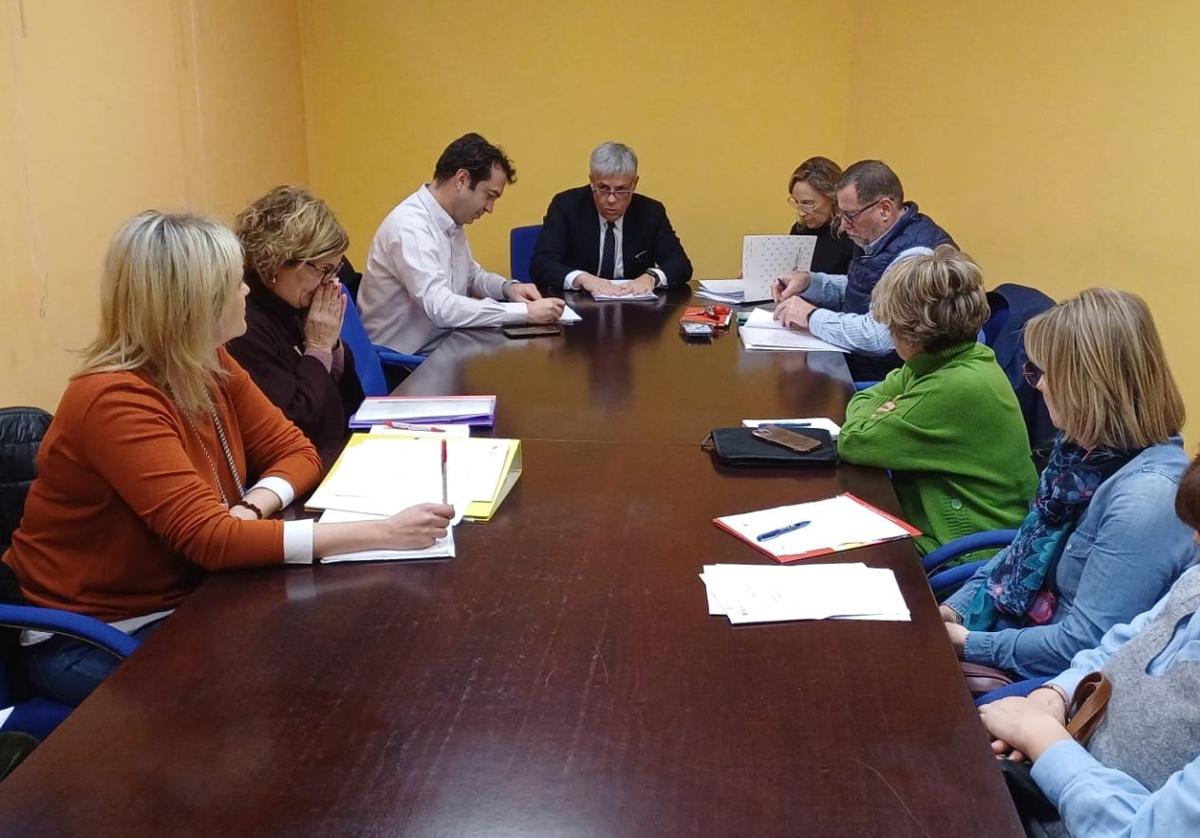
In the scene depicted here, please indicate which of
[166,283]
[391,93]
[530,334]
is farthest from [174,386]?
[391,93]

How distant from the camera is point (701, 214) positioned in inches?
213

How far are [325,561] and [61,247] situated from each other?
7.58 feet

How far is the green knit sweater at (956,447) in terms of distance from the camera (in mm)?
2150

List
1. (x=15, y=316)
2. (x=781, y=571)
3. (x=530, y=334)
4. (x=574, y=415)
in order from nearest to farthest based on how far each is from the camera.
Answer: (x=781, y=571) < (x=574, y=415) < (x=15, y=316) < (x=530, y=334)

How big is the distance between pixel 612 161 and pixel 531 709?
3255mm

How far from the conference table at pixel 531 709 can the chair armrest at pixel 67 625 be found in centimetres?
19

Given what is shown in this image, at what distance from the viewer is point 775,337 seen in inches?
133

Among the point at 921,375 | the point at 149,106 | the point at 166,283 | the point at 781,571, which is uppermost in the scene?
the point at 149,106

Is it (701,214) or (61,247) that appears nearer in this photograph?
(61,247)

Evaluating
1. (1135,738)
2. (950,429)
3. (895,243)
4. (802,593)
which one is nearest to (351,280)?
(895,243)

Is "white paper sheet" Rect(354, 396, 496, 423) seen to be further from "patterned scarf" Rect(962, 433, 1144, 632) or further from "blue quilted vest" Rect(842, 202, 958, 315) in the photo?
"blue quilted vest" Rect(842, 202, 958, 315)

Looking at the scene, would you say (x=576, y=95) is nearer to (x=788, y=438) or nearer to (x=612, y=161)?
(x=612, y=161)

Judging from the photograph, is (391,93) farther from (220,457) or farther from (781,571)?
(781,571)

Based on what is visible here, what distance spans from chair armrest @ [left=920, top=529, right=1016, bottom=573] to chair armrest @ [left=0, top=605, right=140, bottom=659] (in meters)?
1.44
